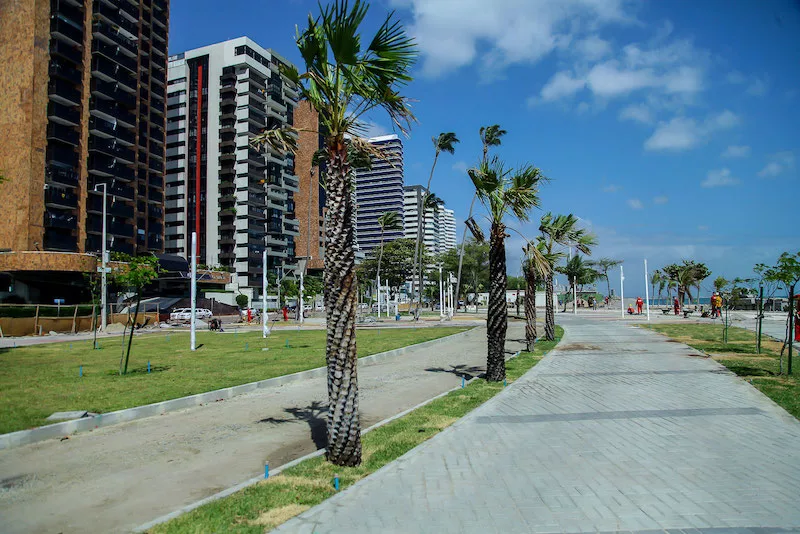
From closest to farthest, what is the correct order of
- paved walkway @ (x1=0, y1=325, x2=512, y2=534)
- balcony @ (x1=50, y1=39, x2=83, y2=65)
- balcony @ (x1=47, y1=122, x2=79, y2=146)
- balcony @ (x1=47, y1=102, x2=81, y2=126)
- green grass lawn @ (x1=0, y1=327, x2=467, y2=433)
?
1. paved walkway @ (x1=0, y1=325, x2=512, y2=534)
2. green grass lawn @ (x1=0, y1=327, x2=467, y2=433)
3. balcony @ (x1=47, y1=122, x2=79, y2=146)
4. balcony @ (x1=47, y1=102, x2=81, y2=126)
5. balcony @ (x1=50, y1=39, x2=83, y2=65)

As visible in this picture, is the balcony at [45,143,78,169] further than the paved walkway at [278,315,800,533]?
Yes

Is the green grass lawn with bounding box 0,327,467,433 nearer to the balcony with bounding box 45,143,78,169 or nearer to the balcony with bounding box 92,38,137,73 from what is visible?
the balcony with bounding box 45,143,78,169

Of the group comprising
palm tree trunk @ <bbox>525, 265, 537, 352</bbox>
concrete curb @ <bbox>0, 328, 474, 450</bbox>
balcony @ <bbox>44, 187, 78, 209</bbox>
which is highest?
balcony @ <bbox>44, 187, 78, 209</bbox>

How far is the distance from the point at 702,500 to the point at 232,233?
266ft

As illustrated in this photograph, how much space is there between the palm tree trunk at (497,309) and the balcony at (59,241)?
54366mm

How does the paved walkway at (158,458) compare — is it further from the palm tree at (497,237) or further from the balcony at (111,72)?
the balcony at (111,72)

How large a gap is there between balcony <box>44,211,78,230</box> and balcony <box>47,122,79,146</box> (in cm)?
753

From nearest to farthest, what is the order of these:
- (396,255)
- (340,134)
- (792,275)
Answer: (340,134) → (792,275) → (396,255)

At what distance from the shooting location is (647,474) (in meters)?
5.80

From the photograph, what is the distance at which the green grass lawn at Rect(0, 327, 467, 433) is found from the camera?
10031mm

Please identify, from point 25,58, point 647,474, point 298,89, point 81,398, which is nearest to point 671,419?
point 647,474

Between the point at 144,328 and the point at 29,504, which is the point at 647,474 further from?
the point at 144,328

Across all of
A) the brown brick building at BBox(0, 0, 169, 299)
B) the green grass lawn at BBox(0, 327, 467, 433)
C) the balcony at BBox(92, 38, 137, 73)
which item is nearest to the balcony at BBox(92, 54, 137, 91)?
the brown brick building at BBox(0, 0, 169, 299)

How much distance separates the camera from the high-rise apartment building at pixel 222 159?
264 ft
